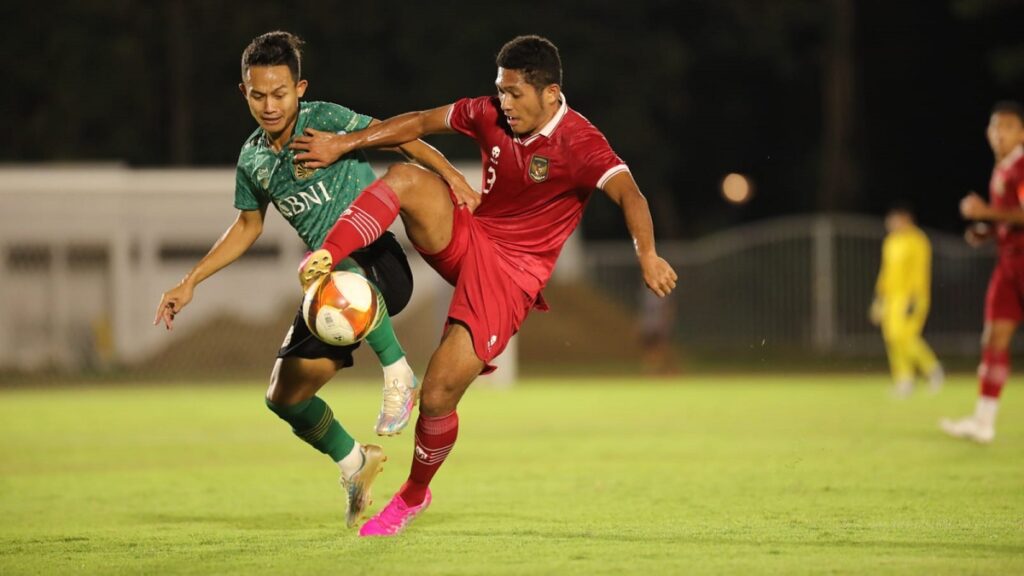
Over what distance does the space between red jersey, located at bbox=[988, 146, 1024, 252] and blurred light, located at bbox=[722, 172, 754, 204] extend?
103 ft

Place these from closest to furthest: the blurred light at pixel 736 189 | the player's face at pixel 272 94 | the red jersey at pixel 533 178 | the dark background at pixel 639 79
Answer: the red jersey at pixel 533 178, the player's face at pixel 272 94, the dark background at pixel 639 79, the blurred light at pixel 736 189

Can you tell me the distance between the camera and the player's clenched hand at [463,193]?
757 centimetres

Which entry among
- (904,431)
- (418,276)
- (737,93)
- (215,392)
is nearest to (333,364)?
(904,431)

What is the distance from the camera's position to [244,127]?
3775 cm

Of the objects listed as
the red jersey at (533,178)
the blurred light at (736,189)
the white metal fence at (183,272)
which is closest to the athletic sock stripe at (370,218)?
the red jersey at (533,178)

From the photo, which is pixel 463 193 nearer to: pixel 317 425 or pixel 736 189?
pixel 317 425

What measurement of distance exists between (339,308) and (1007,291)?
7189 millimetres

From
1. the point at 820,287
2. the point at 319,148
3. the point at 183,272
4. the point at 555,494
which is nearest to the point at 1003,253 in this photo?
the point at 555,494

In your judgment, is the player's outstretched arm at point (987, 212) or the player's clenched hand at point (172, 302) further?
the player's outstretched arm at point (987, 212)

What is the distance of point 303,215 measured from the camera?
7.82 metres

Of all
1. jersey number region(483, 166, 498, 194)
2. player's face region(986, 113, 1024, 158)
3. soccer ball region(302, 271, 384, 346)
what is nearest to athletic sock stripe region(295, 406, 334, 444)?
soccer ball region(302, 271, 384, 346)

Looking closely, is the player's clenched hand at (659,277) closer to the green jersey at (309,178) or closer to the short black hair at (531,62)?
the short black hair at (531,62)

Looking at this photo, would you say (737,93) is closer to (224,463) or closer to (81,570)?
(224,463)

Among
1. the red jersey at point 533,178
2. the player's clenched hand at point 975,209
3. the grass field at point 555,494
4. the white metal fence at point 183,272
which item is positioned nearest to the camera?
the grass field at point 555,494
